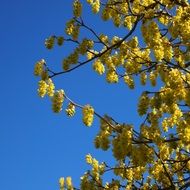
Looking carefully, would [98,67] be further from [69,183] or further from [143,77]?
[69,183]

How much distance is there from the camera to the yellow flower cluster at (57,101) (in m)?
7.61

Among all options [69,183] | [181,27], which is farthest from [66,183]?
[181,27]

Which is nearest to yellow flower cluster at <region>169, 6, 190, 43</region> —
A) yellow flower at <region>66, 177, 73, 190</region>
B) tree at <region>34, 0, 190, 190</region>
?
tree at <region>34, 0, 190, 190</region>

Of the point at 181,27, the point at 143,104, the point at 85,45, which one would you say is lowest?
the point at 143,104

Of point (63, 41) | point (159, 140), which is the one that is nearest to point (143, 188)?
point (159, 140)

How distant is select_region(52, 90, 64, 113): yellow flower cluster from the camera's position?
7.61 m

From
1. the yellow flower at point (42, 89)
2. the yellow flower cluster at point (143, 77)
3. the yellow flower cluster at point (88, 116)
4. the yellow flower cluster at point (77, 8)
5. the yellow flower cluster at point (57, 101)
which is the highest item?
the yellow flower cluster at point (77, 8)

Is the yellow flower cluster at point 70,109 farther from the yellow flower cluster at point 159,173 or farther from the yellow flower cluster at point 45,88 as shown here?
the yellow flower cluster at point 159,173

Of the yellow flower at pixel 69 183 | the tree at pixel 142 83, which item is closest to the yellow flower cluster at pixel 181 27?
the tree at pixel 142 83

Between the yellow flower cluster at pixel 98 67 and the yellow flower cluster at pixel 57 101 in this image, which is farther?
the yellow flower cluster at pixel 98 67

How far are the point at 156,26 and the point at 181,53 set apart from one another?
5.32 feet

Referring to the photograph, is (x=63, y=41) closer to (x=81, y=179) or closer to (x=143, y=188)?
(x=81, y=179)

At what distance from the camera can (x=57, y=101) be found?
765 centimetres

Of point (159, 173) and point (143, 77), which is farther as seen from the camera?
point (143, 77)
